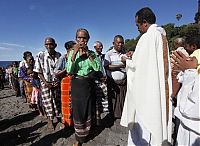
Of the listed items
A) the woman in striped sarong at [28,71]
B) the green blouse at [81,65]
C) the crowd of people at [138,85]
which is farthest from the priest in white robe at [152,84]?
the woman in striped sarong at [28,71]

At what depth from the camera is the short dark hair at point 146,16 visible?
336 cm

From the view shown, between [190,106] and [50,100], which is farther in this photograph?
[50,100]

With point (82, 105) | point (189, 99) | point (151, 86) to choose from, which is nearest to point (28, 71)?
point (82, 105)

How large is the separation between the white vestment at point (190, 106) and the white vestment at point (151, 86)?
534mm

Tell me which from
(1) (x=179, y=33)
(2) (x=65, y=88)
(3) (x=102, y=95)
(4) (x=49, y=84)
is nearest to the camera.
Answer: (2) (x=65, y=88)

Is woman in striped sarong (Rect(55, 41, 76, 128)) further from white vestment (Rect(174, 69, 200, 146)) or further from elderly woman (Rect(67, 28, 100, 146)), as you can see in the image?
white vestment (Rect(174, 69, 200, 146))

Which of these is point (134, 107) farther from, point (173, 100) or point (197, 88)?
point (197, 88)

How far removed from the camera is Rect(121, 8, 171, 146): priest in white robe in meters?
3.09

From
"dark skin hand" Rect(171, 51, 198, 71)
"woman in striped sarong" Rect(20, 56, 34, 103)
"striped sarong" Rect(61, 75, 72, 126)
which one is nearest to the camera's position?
"dark skin hand" Rect(171, 51, 198, 71)

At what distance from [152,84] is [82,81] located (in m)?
1.68

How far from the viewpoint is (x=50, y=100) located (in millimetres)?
5488

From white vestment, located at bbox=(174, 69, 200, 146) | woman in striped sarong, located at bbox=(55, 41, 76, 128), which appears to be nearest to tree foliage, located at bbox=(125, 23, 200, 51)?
white vestment, located at bbox=(174, 69, 200, 146)

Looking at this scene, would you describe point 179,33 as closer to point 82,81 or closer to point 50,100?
point 50,100

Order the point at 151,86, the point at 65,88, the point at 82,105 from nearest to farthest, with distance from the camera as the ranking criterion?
the point at 151,86
the point at 82,105
the point at 65,88
